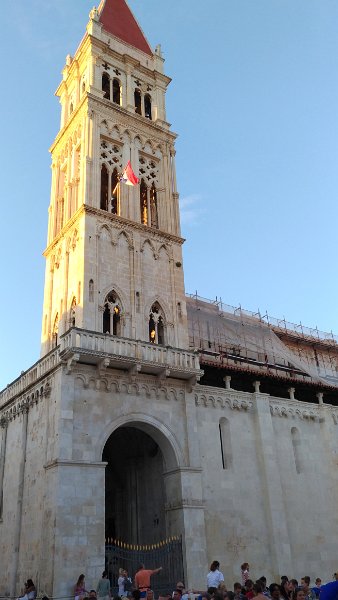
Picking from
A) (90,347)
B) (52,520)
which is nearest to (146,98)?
(90,347)

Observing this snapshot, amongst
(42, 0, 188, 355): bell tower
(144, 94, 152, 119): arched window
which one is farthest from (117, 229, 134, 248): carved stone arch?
(144, 94, 152, 119): arched window

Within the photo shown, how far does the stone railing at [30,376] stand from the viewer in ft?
66.2

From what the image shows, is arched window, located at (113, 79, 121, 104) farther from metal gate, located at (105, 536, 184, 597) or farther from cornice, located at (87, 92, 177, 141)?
metal gate, located at (105, 536, 184, 597)

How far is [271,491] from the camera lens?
914 inches

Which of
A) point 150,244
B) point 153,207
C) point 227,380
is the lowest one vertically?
point 227,380

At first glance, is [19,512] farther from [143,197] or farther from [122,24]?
[122,24]

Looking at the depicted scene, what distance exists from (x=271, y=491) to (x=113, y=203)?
1549cm

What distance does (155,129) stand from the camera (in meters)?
29.2

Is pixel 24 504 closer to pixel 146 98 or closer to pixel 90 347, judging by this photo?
pixel 90 347

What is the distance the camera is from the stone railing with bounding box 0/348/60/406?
2019 centimetres

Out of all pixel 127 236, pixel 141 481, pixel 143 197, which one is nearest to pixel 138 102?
pixel 143 197

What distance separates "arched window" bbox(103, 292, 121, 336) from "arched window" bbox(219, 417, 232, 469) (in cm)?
607

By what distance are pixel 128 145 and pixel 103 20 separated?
9649 millimetres

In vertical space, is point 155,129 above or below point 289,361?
above
